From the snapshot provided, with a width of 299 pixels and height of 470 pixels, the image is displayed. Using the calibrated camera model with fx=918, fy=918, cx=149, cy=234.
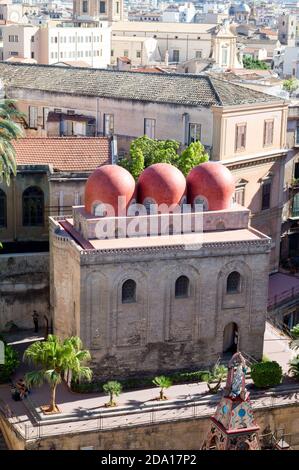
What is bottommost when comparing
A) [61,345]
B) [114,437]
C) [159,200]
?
[114,437]

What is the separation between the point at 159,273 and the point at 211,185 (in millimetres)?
Result: 5208

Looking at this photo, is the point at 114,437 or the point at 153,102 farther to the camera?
the point at 153,102

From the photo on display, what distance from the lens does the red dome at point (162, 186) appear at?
42750 mm

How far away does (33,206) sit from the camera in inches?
1966

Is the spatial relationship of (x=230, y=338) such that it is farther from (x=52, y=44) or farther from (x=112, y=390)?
(x=52, y=44)

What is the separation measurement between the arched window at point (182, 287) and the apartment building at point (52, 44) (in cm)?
10194

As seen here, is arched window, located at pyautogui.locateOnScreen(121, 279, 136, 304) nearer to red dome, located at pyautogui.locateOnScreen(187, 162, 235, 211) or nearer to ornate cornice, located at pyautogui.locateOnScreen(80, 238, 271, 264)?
ornate cornice, located at pyautogui.locateOnScreen(80, 238, 271, 264)

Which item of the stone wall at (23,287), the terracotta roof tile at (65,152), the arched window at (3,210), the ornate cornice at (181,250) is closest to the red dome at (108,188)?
the ornate cornice at (181,250)

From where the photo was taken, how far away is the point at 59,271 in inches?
1708

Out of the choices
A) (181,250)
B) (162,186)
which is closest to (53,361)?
(181,250)
